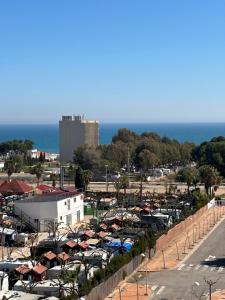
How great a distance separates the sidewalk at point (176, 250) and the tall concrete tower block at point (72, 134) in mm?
71238

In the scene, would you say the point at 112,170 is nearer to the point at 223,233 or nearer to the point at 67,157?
the point at 67,157

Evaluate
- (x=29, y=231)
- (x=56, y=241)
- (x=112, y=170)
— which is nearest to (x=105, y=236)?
(x=56, y=241)

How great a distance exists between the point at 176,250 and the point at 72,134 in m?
86.3

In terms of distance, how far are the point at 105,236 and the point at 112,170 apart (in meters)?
45.8

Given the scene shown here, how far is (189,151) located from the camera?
9800cm

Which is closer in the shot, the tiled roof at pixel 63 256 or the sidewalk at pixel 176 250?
the sidewalk at pixel 176 250

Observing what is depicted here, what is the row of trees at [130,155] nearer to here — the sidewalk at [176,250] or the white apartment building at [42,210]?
the sidewalk at [176,250]

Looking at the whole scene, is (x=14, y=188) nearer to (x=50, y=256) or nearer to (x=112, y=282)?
(x=50, y=256)

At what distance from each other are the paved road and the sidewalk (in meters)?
0.53

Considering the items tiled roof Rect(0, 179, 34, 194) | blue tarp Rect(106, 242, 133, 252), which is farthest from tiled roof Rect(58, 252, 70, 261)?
tiled roof Rect(0, 179, 34, 194)

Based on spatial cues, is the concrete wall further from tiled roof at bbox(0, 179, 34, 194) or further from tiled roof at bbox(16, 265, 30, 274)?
tiled roof at bbox(0, 179, 34, 194)

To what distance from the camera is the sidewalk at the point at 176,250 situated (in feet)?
82.4

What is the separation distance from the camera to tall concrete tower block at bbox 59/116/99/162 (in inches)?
4584

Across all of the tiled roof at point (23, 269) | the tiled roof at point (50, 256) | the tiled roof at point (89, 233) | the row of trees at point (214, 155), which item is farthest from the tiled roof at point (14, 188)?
the row of trees at point (214, 155)
